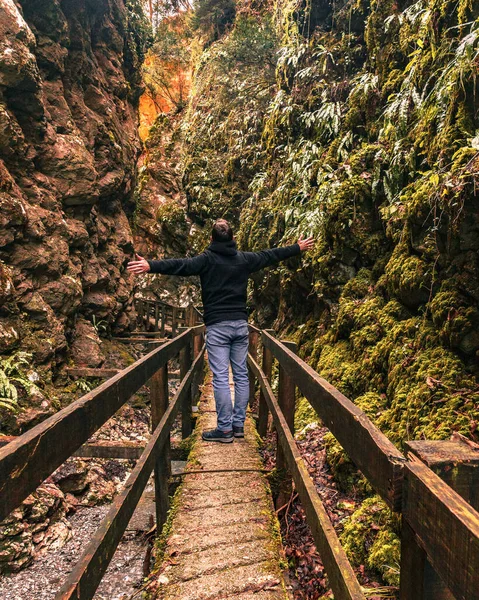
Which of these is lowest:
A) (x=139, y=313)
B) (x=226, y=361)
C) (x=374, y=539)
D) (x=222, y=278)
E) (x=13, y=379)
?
(x=13, y=379)

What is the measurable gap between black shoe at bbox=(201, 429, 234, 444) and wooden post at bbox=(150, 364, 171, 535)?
3.55ft

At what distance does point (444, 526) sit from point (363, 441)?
0.49 metres

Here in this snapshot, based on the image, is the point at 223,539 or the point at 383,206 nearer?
the point at 223,539

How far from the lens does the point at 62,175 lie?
11.3m

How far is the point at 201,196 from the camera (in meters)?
19.7

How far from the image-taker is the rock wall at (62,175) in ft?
29.1

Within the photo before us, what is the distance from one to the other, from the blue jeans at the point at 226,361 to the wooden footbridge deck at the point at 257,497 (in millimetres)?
530

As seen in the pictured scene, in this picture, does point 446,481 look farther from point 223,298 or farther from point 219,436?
point 219,436

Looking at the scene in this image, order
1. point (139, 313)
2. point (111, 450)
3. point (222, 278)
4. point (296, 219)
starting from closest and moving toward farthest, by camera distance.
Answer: point (222, 278), point (111, 450), point (296, 219), point (139, 313)

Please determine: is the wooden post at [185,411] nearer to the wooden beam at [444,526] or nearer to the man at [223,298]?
the man at [223,298]

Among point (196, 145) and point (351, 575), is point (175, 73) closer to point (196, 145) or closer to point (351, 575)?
point (196, 145)

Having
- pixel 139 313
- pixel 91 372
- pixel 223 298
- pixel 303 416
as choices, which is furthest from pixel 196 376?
pixel 139 313

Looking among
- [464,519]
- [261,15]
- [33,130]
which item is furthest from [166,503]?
[261,15]

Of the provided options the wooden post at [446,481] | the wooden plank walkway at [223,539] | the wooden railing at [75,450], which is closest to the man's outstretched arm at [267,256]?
the wooden railing at [75,450]
